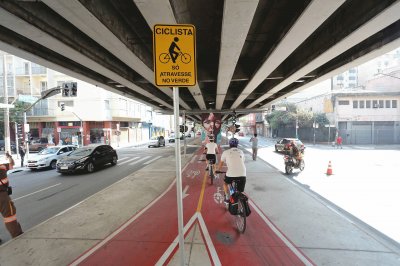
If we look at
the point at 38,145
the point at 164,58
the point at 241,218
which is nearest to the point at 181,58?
the point at 164,58

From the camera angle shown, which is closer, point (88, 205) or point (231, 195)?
point (231, 195)

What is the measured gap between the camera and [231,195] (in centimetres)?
555

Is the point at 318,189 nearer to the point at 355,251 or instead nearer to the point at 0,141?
the point at 355,251

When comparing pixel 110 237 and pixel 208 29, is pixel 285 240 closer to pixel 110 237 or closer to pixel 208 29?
pixel 110 237

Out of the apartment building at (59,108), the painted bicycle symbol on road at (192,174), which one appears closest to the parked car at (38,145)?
the apartment building at (59,108)

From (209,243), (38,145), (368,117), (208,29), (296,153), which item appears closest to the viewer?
(209,243)

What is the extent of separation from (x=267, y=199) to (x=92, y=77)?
850cm

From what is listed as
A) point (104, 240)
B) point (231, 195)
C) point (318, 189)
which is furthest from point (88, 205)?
point (318, 189)

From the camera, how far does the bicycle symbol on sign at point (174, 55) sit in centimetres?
286

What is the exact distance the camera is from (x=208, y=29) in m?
6.36

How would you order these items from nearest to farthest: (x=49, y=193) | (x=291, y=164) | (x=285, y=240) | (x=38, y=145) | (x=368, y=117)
Answer: (x=285, y=240), (x=49, y=193), (x=291, y=164), (x=38, y=145), (x=368, y=117)

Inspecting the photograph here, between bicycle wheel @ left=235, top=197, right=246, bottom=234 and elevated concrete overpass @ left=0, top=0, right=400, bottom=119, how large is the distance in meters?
4.05

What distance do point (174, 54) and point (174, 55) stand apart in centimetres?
1

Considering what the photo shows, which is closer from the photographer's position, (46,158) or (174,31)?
(174,31)
